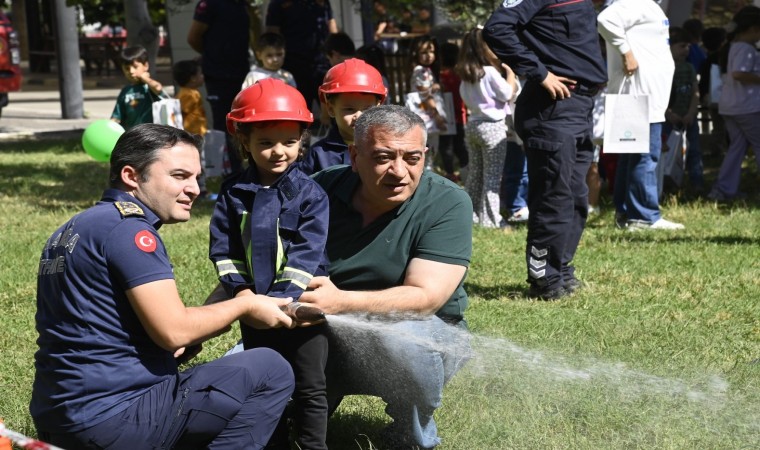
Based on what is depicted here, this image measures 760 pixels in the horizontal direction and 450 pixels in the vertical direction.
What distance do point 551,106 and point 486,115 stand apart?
2762 millimetres

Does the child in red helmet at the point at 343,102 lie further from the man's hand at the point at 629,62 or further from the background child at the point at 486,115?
the background child at the point at 486,115

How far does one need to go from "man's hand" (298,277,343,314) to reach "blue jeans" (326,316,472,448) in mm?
63

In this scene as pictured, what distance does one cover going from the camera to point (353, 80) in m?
4.85

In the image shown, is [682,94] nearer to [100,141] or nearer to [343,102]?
[100,141]

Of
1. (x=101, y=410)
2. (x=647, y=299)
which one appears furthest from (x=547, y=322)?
(x=101, y=410)

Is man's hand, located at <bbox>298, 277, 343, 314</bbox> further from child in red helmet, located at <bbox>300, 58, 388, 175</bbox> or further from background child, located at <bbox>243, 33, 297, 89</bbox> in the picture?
background child, located at <bbox>243, 33, 297, 89</bbox>

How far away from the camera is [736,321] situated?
599cm

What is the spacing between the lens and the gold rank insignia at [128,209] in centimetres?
324

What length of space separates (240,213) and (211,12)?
23.7 feet

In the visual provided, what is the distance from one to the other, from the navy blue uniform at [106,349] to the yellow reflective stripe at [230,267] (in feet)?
1.44

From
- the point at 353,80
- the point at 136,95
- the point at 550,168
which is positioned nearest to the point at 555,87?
the point at 550,168

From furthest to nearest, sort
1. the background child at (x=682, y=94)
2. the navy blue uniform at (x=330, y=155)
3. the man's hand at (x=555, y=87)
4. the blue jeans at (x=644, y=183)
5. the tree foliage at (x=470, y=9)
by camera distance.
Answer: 1. the tree foliage at (x=470, y=9)
2. the background child at (x=682, y=94)
3. the blue jeans at (x=644, y=183)
4. the man's hand at (x=555, y=87)
5. the navy blue uniform at (x=330, y=155)

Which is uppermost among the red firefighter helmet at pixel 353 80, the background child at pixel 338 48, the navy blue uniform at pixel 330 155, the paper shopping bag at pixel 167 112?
the red firefighter helmet at pixel 353 80

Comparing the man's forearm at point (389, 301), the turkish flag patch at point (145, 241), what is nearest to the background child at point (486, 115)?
the man's forearm at point (389, 301)
